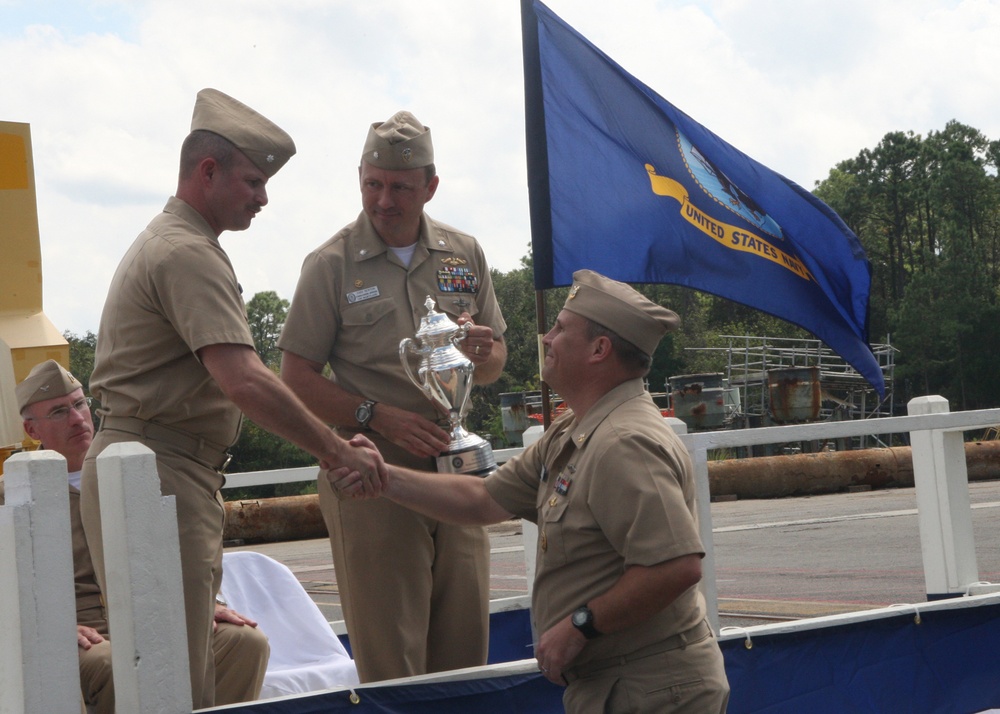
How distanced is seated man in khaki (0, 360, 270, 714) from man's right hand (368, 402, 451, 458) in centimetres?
81

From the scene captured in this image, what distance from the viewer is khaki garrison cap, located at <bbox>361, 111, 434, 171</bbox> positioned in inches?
147

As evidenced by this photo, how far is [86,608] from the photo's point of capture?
405cm

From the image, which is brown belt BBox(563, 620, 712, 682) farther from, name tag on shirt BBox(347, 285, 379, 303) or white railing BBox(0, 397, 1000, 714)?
name tag on shirt BBox(347, 285, 379, 303)

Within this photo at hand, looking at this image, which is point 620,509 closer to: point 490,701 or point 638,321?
point 638,321

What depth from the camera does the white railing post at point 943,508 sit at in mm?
5617

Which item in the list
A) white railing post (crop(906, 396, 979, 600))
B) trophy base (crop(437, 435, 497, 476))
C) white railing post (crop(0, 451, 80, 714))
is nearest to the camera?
white railing post (crop(0, 451, 80, 714))

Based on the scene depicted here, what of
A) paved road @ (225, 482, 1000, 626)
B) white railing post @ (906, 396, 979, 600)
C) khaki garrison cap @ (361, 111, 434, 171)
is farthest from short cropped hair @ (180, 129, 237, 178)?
paved road @ (225, 482, 1000, 626)

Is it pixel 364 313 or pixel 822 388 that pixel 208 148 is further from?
pixel 822 388

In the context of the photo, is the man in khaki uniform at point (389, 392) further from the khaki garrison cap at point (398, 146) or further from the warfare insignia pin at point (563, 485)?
the warfare insignia pin at point (563, 485)

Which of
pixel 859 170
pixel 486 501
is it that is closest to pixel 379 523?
pixel 486 501

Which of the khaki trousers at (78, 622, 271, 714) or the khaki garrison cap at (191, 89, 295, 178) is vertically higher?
the khaki garrison cap at (191, 89, 295, 178)

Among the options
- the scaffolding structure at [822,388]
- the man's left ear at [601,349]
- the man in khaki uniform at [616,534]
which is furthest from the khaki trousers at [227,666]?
the scaffolding structure at [822,388]

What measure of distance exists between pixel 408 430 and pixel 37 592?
1237 mm

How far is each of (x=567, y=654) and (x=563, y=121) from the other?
269 centimetres
